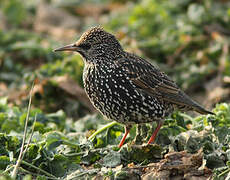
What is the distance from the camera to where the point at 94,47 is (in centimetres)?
668

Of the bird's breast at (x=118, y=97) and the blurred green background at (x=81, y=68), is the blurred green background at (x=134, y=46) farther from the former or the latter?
the bird's breast at (x=118, y=97)

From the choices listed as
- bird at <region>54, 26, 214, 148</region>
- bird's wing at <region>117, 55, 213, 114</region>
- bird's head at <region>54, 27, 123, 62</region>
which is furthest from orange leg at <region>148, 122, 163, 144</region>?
bird's head at <region>54, 27, 123, 62</region>

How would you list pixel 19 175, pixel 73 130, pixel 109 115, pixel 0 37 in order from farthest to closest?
1. pixel 0 37
2. pixel 73 130
3. pixel 109 115
4. pixel 19 175

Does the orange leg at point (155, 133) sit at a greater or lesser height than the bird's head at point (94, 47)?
lesser

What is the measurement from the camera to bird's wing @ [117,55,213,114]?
21.6ft

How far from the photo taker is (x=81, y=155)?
611 centimetres

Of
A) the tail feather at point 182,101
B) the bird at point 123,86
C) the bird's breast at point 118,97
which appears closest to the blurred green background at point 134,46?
the tail feather at point 182,101

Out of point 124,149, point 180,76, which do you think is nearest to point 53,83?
point 180,76

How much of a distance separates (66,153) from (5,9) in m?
7.15

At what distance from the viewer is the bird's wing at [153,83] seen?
21.6 feet

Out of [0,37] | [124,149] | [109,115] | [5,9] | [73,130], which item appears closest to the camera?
[124,149]

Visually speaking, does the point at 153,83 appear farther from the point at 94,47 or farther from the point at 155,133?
the point at 94,47

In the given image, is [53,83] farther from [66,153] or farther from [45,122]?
[66,153]

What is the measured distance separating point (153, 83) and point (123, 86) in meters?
0.54
